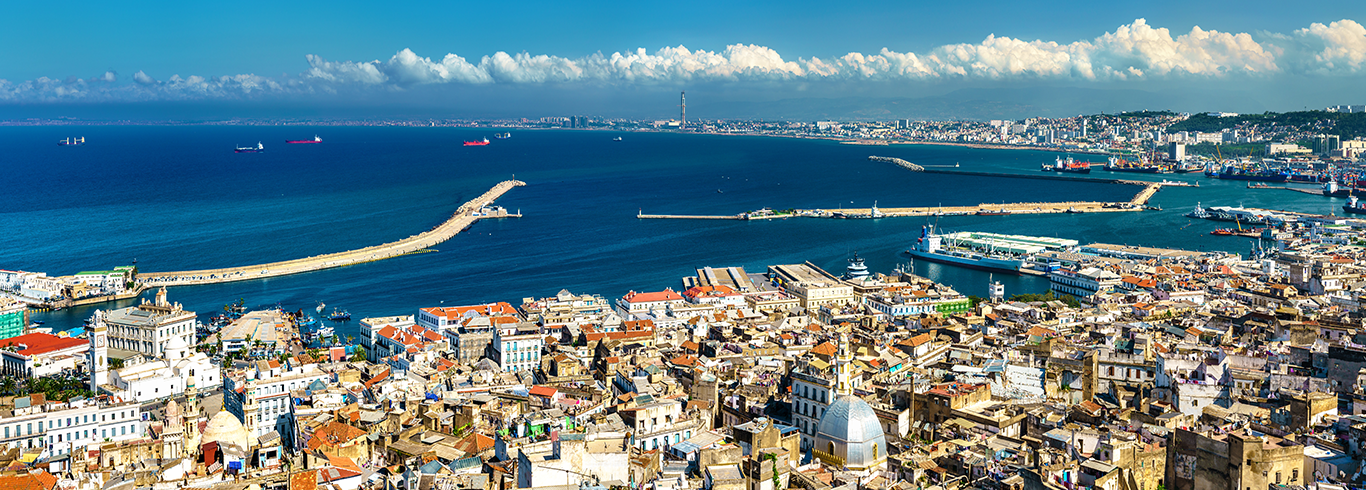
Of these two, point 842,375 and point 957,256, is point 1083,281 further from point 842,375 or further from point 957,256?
point 842,375

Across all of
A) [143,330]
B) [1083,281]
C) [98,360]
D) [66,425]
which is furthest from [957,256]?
[66,425]

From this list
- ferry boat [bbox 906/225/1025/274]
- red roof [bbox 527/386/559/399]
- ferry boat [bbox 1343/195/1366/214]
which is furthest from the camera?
ferry boat [bbox 1343/195/1366/214]

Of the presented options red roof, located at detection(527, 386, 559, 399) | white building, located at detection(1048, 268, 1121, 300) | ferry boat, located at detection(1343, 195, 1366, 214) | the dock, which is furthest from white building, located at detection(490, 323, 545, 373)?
ferry boat, located at detection(1343, 195, 1366, 214)

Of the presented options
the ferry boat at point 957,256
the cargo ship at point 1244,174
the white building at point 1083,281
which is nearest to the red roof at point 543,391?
the white building at point 1083,281

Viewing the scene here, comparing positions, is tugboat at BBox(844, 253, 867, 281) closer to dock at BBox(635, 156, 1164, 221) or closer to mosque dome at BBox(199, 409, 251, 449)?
dock at BBox(635, 156, 1164, 221)

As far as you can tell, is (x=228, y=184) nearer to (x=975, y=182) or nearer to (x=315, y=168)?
(x=315, y=168)

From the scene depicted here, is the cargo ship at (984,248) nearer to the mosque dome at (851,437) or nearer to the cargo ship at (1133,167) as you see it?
the mosque dome at (851,437)
